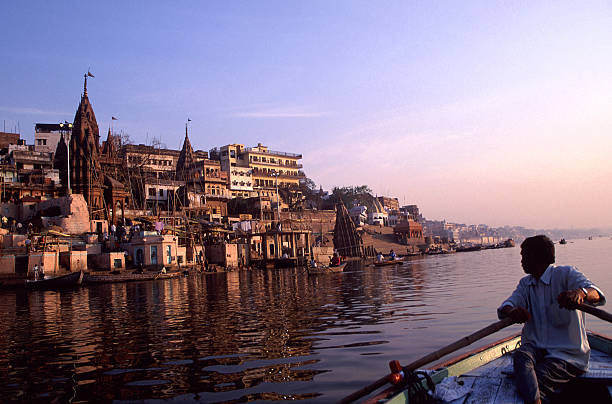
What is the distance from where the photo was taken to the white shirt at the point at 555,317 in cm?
511

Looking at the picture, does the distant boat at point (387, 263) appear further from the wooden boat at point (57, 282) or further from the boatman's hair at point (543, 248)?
the boatman's hair at point (543, 248)

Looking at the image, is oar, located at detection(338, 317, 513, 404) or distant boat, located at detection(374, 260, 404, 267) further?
distant boat, located at detection(374, 260, 404, 267)

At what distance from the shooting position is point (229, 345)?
35.9 ft

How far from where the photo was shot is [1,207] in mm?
51344

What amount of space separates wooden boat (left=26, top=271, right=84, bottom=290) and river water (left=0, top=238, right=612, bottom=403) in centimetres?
1544

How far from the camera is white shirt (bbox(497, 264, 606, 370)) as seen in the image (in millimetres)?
5113

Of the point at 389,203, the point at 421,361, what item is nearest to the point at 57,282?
the point at 421,361

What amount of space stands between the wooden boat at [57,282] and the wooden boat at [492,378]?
115 ft

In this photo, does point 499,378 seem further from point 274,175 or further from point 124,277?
point 274,175

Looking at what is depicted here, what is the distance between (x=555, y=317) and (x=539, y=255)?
26.6 inches

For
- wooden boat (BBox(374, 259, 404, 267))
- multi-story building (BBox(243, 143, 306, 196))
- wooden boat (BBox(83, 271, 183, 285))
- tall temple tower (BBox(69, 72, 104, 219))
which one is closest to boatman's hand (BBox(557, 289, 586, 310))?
wooden boat (BBox(83, 271, 183, 285))

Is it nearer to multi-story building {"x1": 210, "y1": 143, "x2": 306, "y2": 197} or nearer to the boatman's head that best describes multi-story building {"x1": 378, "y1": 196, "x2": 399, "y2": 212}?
multi-story building {"x1": 210, "y1": 143, "x2": 306, "y2": 197}

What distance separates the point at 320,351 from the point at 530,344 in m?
5.21

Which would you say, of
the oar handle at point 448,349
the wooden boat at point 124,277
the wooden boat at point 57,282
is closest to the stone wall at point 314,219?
the wooden boat at point 124,277
